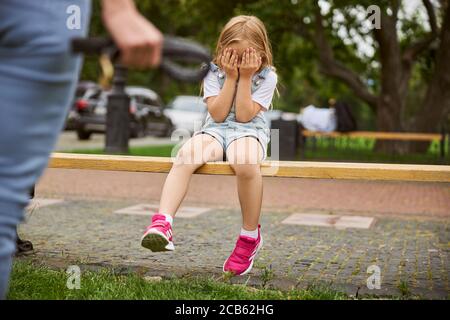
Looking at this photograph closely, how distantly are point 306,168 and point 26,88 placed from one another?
2.25 meters

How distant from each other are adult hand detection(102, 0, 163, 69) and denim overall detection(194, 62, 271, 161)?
7.42 ft

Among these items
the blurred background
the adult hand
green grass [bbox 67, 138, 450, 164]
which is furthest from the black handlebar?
green grass [bbox 67, 138, 450, 164]

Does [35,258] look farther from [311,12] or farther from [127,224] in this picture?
[311,12]

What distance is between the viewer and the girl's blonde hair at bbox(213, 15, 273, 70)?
12.3ft

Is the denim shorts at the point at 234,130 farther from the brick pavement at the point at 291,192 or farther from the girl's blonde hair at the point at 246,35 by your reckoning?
the brick pavement at the point at 291,192

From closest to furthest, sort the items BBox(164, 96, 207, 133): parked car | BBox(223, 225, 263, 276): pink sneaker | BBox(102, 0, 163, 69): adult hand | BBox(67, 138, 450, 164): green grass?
BBox(102, 0, 163, 69): adult hand
BBox(223, 225, 263, 276): pink sneaker
BBox(67, 138, 450, 164): green grass
BBox(164, 96, 207, 133): parked car

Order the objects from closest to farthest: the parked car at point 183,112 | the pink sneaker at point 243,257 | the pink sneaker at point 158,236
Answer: the pink sneaker at point 158,236 < the pink sneaker at point 243,257 < the parked car at point 183,112

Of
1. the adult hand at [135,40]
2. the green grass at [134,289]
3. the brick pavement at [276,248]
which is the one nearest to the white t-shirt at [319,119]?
the brick pavement at [276,248]

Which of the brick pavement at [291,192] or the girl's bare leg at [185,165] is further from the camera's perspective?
the brick pavement at [291,192]

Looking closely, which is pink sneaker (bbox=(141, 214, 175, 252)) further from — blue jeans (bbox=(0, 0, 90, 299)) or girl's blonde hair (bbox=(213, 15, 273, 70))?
blue jeans (bbox=(0, 0, 90, 299))

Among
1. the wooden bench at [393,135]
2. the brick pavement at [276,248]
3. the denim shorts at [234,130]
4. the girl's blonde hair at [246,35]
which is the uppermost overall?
the girl's blonde hair at [246,35]

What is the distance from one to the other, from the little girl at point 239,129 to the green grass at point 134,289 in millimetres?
331

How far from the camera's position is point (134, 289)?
346 centimetres

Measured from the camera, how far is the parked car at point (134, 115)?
2166cm
